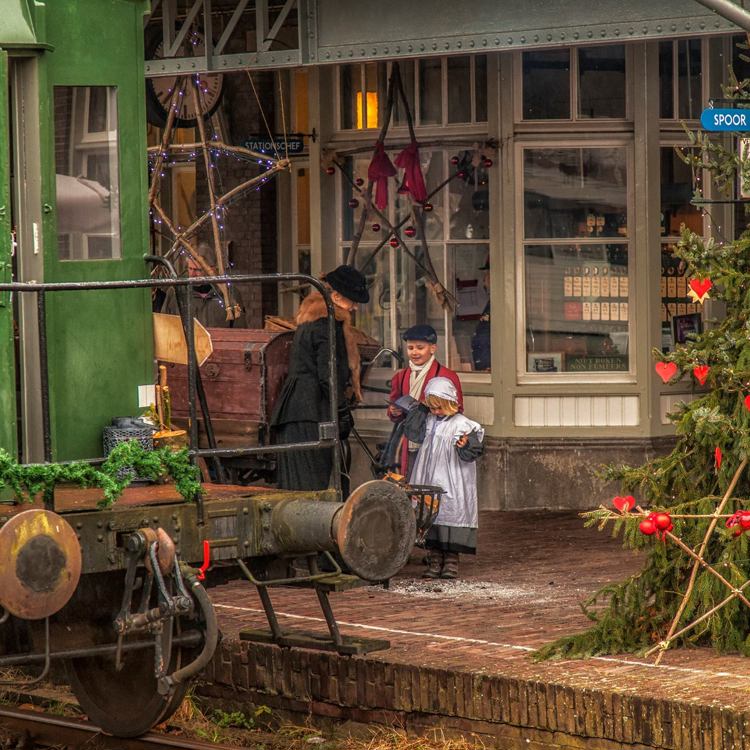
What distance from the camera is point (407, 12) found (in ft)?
36.0

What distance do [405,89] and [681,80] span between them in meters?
2.04

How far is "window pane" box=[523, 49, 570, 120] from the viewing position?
42.3 feet

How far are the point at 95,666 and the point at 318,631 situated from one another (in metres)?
1.23

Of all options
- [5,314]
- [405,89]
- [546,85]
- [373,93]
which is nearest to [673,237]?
[546,85]

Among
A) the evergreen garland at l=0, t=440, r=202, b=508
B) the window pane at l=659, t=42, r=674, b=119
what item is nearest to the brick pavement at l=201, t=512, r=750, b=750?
the evergreen garland at l=0, t=440, r=202, b=508

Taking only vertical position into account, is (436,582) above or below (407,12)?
below

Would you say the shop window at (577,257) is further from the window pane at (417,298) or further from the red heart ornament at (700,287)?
the red heart ornament at (700,287)

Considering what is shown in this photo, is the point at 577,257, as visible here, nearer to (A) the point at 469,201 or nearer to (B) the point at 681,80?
(A) the point at 469,201

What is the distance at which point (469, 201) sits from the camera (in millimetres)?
13211

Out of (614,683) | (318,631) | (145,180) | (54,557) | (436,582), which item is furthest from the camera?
(436,582)

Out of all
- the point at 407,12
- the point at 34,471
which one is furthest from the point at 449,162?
the point at 34,471

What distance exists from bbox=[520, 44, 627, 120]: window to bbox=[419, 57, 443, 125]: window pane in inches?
27.6

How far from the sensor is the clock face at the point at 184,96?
531 inches

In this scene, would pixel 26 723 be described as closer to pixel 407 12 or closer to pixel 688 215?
pixel 407 12
